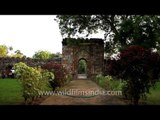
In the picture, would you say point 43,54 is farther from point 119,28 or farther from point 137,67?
point 137,67

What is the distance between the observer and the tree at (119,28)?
26766 mm

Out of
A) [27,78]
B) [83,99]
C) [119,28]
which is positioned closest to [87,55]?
[119,28]

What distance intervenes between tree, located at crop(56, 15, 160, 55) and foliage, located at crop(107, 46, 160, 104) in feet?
49.8

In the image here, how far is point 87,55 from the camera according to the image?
3556cm

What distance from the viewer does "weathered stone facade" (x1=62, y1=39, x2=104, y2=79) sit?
1385 inches

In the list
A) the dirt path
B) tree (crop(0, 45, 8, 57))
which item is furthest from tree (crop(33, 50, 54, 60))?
the dirt path

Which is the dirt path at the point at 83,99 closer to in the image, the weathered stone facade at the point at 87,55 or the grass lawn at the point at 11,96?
the grass lawn at the point at 11,96

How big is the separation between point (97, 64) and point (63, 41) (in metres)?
4.32

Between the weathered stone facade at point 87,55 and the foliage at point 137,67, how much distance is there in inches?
940
